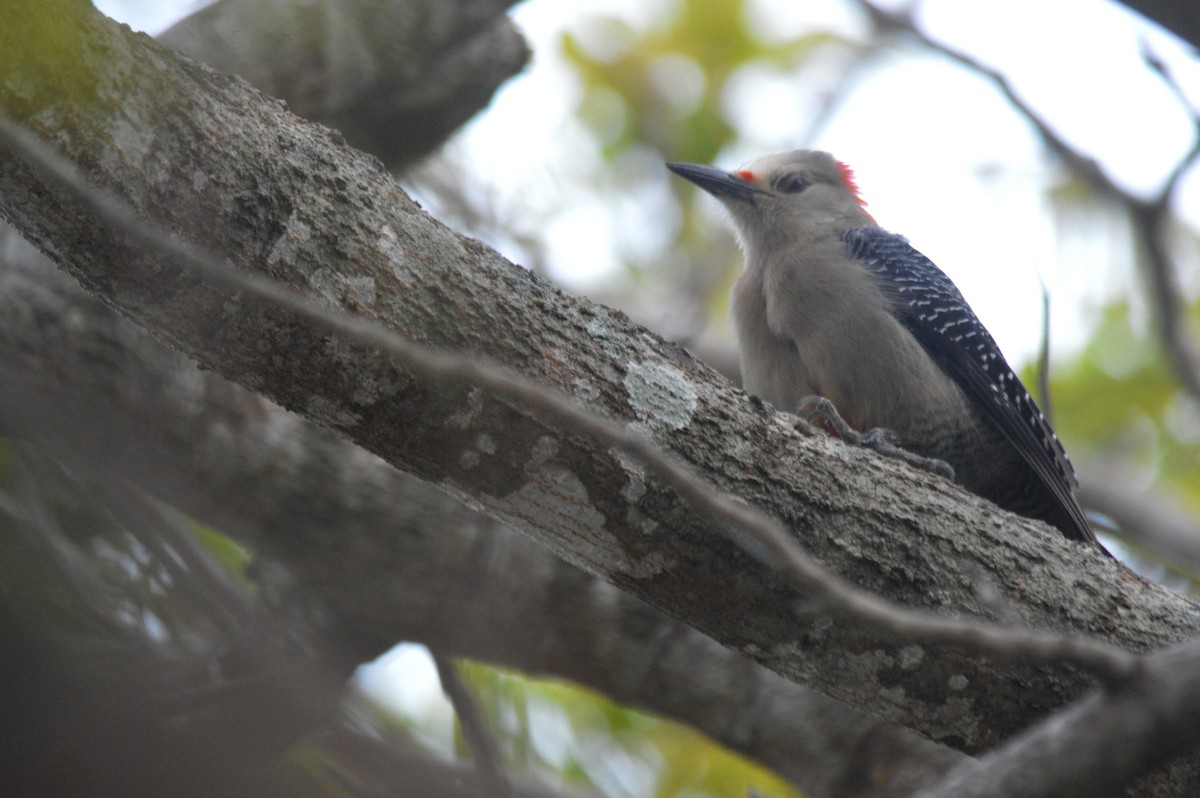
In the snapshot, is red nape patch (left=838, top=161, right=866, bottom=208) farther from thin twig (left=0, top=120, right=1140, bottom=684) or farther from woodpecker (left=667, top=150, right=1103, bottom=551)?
thin twig (left=0, top=120, right=1140, bottom=684)

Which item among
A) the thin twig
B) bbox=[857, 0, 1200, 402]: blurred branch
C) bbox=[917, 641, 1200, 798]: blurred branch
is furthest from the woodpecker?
bbox=[917, 641, 1200, 798]: blurred branch

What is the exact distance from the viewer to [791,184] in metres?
5.77

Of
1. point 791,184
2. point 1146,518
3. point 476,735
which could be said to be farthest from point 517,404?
point 1146,518

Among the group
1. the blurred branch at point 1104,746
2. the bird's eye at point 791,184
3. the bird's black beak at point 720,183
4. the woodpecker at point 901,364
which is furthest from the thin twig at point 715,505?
the bird's eye at point 791,184

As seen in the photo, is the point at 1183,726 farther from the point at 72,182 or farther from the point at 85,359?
the point at 85,359

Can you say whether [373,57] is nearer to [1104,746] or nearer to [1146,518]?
[1104,746]

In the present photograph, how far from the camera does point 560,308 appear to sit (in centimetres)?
275

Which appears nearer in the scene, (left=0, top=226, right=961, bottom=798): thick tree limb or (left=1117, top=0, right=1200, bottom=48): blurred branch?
(left=1117, top=0, right=1200, bottom=48): blurred branch

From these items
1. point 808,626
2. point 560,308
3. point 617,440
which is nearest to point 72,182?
point 617,440

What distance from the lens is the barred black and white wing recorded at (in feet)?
14.3

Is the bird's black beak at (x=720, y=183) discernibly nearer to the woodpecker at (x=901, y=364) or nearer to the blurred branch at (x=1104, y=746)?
the woodpecker at (x=901, y=364)

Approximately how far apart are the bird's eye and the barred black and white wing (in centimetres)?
83

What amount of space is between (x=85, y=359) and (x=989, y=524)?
131 inches

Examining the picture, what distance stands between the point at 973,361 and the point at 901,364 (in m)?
0.42
